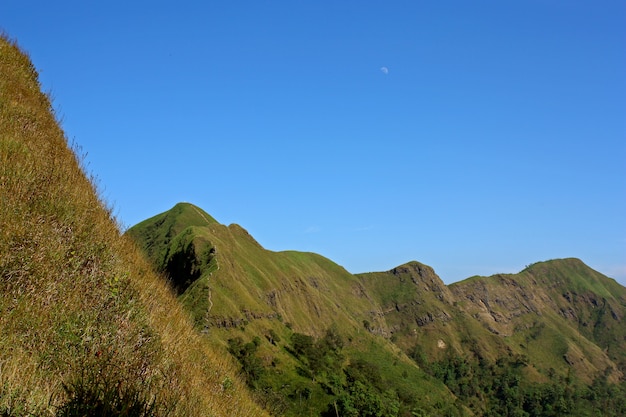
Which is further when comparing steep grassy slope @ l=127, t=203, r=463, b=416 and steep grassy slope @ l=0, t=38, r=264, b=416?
steep grassy slope @ l=127, t=203, r=463, b=416

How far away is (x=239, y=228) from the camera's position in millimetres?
192875

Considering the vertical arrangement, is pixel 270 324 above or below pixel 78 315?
below

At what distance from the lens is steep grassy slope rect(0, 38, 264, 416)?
5.64m

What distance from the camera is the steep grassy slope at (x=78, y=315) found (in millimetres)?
5645

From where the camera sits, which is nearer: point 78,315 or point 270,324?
point 78,315

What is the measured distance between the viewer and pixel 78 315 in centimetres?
711

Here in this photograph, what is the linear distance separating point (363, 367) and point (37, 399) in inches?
5865

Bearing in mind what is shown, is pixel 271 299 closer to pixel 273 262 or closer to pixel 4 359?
pixel 273 262

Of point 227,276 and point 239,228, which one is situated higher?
point 239,228

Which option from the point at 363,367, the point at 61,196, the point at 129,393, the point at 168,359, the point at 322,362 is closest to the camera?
the point at 129,393

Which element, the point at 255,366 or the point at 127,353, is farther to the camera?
the point at 255,366

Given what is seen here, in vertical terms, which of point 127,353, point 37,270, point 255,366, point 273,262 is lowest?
point 255,366

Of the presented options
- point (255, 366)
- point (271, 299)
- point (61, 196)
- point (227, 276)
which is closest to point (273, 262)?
point (271, 299)

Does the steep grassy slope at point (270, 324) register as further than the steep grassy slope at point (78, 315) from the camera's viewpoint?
Yes
